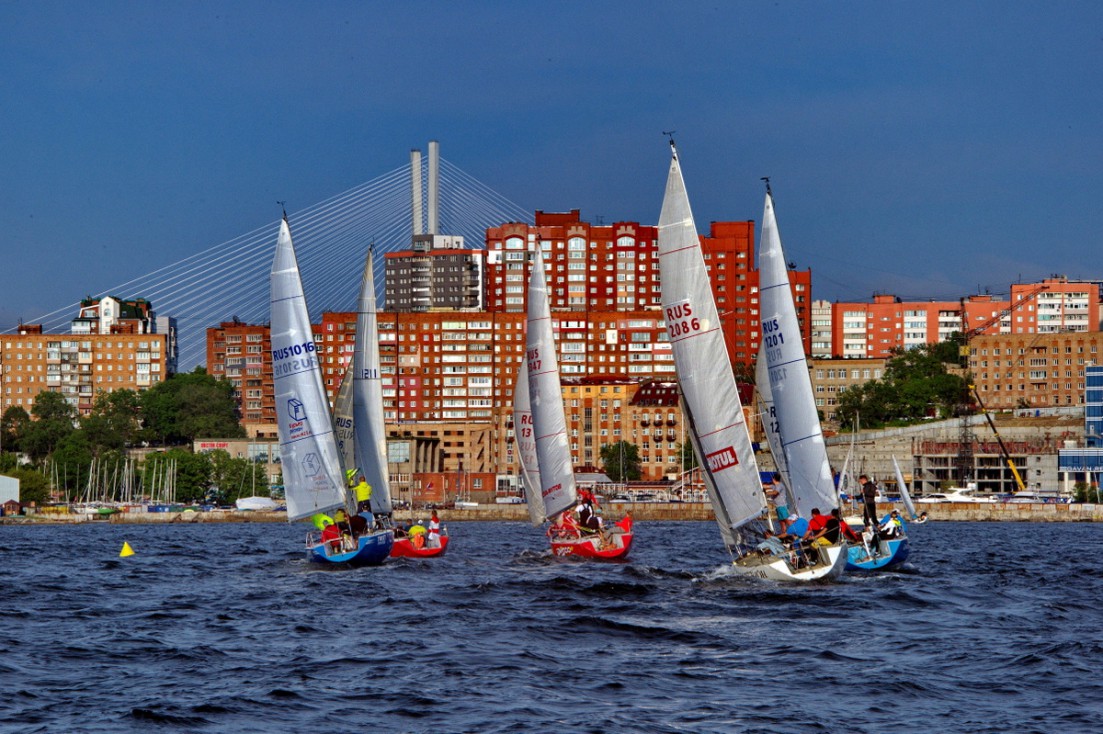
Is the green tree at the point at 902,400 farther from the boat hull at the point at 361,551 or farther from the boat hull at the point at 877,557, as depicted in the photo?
the boat hull at the point at 361,551

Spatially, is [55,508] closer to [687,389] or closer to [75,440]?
[75,440]

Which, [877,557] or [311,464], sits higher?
[311,464]

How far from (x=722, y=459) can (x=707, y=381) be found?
6.23 ft

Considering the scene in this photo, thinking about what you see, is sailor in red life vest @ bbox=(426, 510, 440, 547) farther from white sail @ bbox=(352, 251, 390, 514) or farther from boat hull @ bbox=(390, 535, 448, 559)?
white sail @ bbox=(352, 251, 390, 514)

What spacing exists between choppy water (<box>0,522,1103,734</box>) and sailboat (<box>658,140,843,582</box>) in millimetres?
1602

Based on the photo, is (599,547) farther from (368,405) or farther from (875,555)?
(368,405)

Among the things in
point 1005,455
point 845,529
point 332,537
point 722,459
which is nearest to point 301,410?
point 332,537

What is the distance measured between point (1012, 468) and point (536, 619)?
12437 cm

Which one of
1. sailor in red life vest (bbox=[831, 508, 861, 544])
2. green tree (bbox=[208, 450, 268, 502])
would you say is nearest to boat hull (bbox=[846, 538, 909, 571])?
sailor in red life vest (bbox=[831, 508, 861, 544])

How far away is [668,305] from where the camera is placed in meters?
37.8

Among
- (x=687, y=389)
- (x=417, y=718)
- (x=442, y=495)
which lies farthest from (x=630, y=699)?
(x=442, y=495)

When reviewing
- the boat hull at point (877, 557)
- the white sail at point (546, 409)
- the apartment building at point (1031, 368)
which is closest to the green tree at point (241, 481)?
the apartment building at point (1031, 368)

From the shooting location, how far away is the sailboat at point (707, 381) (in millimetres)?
36844

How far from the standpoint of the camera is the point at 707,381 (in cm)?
3694
